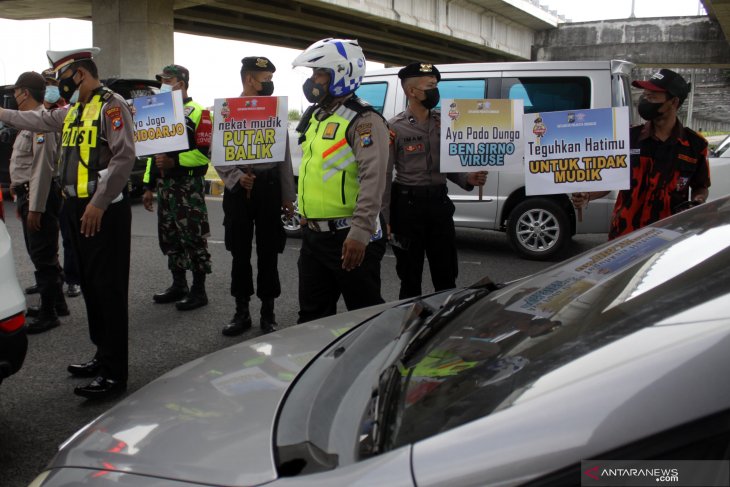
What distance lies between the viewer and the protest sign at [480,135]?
14.7 ft

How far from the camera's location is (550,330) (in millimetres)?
1578

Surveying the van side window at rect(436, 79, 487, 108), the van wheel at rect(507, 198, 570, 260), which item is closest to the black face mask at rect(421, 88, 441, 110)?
the van side window at rect(436, 79, 487, 108)

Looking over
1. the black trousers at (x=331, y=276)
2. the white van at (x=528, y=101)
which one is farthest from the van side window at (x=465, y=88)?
the black trousers at (x=331, y=276)

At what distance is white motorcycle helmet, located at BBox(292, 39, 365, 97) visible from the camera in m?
3.50

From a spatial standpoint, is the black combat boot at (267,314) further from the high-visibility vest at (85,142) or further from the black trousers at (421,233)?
the high-visibility vest at (85,142)

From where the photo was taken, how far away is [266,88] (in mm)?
5203

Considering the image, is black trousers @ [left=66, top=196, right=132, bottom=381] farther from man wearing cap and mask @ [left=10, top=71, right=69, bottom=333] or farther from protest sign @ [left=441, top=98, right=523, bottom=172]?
protest sign @ [left=441, top=98, right=523, bottom=172]

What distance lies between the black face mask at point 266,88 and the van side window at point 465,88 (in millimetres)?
3040

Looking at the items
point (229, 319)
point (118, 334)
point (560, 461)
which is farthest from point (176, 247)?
point (560, 461)

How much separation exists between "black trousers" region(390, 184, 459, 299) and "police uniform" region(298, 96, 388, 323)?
687 mm

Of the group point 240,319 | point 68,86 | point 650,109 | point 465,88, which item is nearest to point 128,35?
point 465,88

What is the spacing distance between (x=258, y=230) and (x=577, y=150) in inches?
91.3

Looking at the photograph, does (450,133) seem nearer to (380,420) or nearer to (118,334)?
(118,334)

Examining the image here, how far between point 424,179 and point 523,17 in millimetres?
28025
